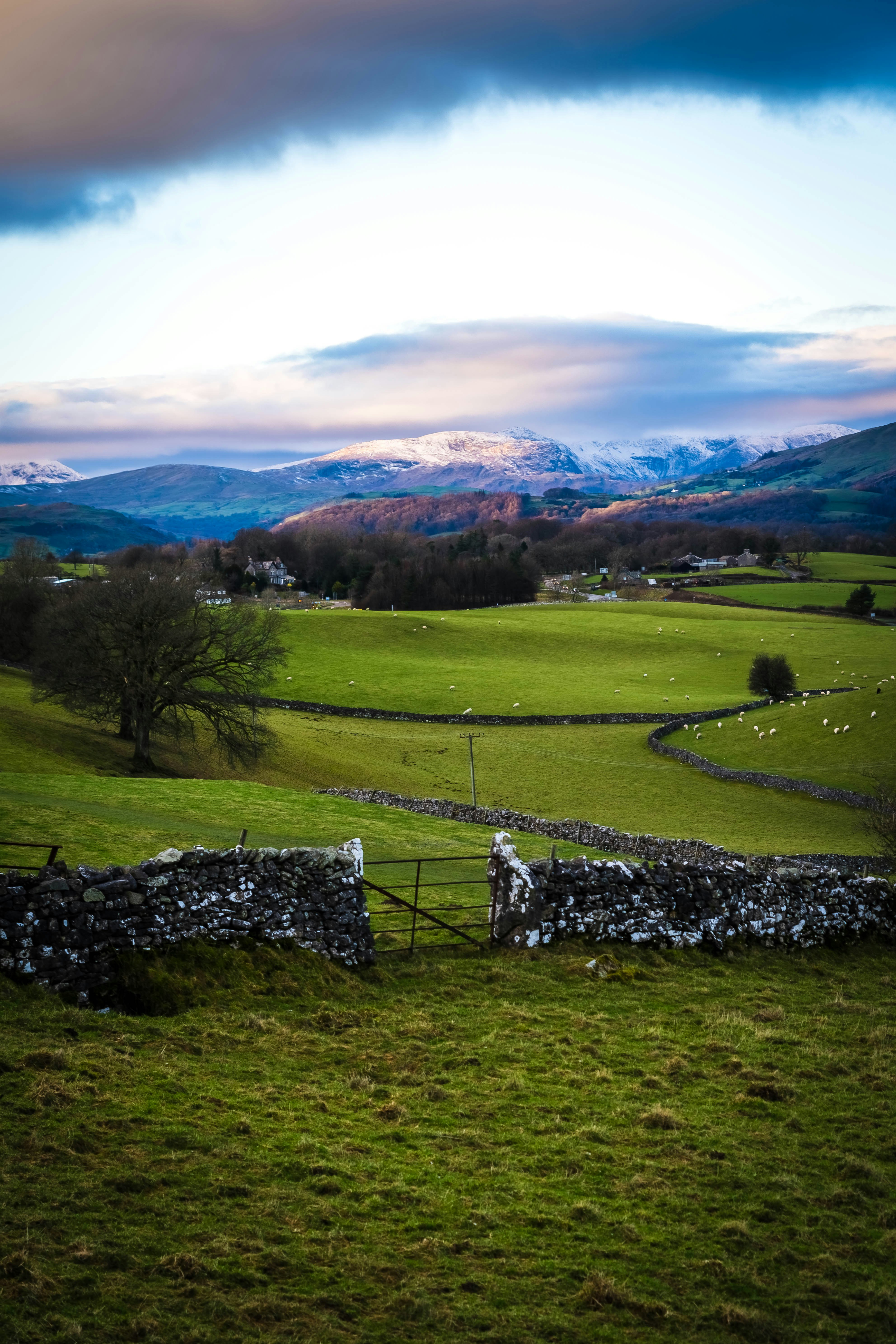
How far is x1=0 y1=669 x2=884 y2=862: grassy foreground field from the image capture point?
2458cm

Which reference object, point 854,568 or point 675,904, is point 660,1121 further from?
point 854,568

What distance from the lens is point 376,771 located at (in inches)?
2028

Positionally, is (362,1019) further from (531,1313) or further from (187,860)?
(531,1313)

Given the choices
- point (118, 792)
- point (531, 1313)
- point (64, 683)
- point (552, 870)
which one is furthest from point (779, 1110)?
point (64, 683)

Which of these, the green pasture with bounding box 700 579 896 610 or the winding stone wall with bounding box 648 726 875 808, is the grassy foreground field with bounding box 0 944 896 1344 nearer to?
the winding stone wall with bounding box 648 726 875 808

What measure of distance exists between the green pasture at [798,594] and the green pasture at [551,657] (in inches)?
587

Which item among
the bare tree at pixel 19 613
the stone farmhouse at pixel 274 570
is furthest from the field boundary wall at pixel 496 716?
the stone farmhouse at pixel 274 570

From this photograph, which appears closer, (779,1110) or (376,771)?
(779,1110)

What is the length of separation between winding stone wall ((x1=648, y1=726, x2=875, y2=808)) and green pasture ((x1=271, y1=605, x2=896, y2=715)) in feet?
39.3

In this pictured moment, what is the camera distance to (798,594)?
141 meters

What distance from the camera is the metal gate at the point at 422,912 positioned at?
16203mm

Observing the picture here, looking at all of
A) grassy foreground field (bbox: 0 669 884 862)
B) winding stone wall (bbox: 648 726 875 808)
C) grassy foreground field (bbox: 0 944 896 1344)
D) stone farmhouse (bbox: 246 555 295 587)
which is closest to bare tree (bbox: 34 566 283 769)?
grassy foreground field (bbox: 0 669 884 862)

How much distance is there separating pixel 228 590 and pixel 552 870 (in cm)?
13568

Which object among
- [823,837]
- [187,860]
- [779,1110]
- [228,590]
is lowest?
[823,837]
